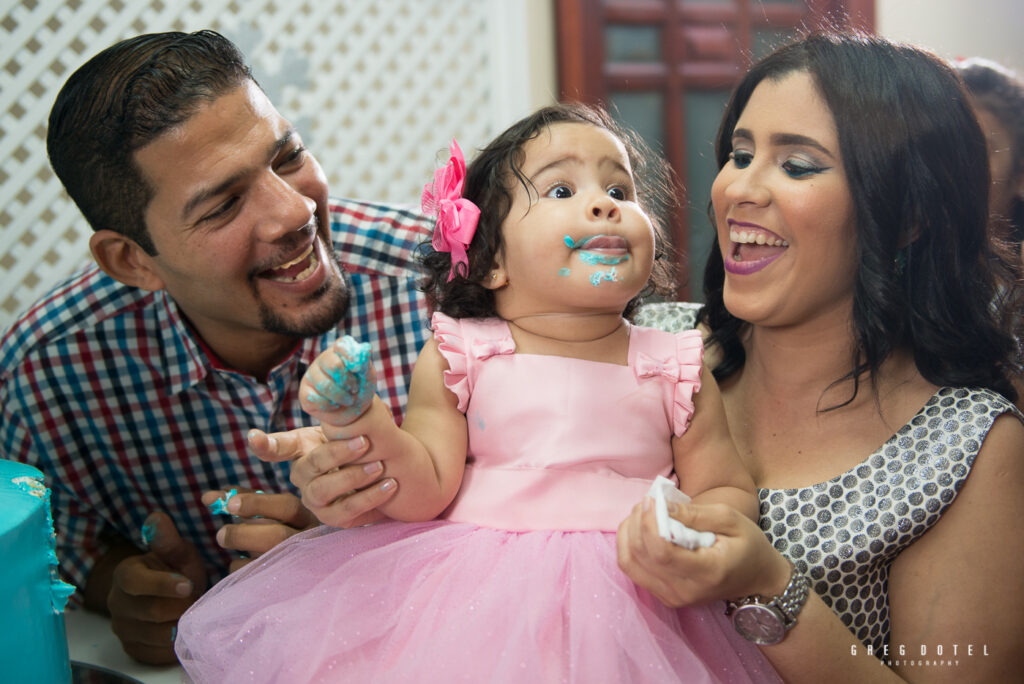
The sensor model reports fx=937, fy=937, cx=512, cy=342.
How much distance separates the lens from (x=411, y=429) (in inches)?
55.4

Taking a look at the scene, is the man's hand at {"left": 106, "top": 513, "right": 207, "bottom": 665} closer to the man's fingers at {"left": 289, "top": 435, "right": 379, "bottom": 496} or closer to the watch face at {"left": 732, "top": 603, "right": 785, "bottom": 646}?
the man's fingers at {"left": 289, "top": 435, "right": 379, "bottom": 496}

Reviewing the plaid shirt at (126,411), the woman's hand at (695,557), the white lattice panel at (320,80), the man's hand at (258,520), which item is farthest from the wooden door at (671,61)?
the woman's hand at (695,557)

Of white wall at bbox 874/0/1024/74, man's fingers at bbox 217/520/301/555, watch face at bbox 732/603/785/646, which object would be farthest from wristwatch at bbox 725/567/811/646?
white wall at bbox 874/0/1024/74

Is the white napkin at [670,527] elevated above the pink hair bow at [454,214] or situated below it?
below

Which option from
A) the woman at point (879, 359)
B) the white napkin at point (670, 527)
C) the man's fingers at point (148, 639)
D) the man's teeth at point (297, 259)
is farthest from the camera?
the man's teeth at point (297, 259)

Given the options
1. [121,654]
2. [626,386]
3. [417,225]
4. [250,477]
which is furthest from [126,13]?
[626,386]

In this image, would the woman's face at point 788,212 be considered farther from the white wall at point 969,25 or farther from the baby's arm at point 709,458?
the white wall at point 969,25

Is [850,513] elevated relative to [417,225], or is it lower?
lower

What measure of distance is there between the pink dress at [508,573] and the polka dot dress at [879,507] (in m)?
0.20

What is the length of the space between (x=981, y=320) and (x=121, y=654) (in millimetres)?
1643

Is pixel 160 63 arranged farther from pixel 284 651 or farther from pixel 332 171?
pixel 332 171

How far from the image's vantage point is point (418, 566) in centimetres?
129

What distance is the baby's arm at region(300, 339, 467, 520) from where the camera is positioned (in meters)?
1.14

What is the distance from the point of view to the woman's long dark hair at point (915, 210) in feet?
4.74
